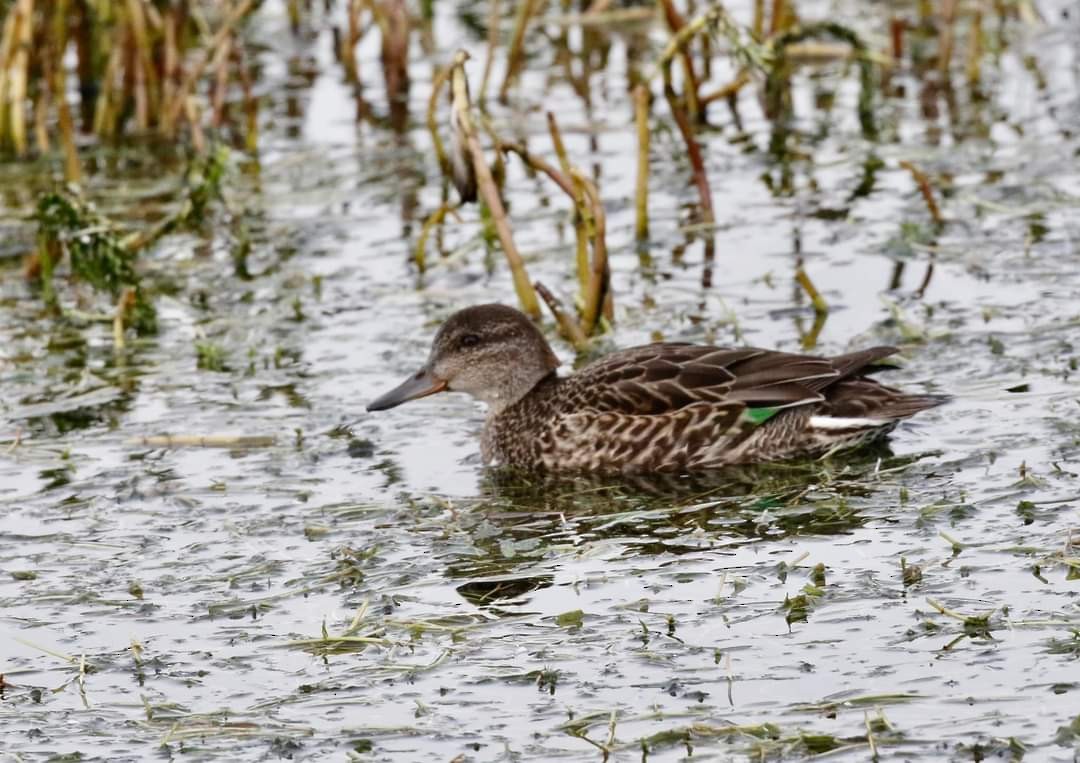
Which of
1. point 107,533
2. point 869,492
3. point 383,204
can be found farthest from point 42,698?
point 383,204

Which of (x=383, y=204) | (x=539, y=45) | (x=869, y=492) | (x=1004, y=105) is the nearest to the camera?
(x=869, y=492)

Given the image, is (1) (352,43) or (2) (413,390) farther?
(1) (352,43)

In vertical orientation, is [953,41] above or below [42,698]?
above

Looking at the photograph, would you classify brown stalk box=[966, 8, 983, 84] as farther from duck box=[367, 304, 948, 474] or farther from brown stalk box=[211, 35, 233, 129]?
duck box=[367, 304, 948, 474]

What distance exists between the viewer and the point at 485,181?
973 cm

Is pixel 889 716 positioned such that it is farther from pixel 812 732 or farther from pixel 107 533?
pixel 107 533

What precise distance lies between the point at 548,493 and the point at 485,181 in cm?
211

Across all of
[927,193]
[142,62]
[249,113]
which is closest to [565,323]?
[927,193]

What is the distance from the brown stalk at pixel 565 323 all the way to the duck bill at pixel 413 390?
0.82 m

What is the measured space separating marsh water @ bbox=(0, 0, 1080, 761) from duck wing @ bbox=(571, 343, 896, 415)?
34cm

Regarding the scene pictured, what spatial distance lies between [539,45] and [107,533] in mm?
9379

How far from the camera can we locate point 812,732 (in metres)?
5.48

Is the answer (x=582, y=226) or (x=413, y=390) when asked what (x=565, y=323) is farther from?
(x=413, y=390)

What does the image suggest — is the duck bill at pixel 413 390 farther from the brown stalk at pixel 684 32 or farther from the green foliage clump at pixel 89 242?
the brown stalk at pixel 684 32
